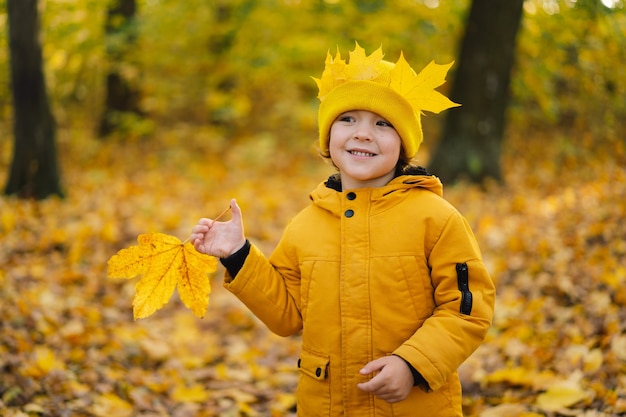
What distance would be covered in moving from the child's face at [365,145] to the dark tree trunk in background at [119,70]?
843 cm

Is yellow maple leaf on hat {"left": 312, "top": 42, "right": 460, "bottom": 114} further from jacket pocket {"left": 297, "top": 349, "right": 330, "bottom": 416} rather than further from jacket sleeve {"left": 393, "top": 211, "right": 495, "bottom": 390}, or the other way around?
jacket pocket {"left": 297, "top": 349, "right": 330, "bottom": 416}

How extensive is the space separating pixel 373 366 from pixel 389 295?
241 millimetres

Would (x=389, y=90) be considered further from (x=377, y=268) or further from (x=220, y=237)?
(x=220, y=237)

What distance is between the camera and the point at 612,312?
12.0 ft

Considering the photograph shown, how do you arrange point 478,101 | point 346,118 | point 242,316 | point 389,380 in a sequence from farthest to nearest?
point 478,101
point 242,316
point 346,118
point 389,380

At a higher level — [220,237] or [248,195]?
[248,195]

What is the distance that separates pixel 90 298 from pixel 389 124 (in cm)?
356

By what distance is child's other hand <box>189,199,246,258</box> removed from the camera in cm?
205

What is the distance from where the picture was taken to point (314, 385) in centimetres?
197

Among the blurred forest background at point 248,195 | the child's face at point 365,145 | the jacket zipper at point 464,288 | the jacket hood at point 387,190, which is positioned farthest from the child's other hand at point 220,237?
the blurred forest background at point 248,195

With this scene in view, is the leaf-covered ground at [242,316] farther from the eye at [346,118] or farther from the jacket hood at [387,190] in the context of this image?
the eye at [346,118]

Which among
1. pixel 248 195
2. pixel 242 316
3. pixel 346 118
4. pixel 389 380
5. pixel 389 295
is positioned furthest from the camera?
pixel 248 195

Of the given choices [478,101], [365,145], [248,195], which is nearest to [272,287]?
[365,145]

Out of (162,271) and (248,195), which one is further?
(248,195)
